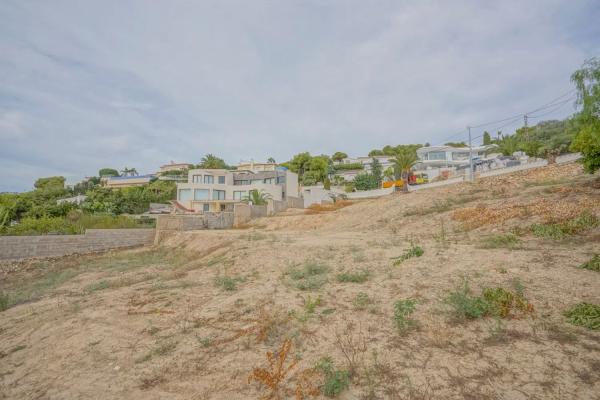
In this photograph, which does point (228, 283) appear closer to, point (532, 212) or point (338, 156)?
point (532, 212)

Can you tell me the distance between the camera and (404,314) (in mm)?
5531

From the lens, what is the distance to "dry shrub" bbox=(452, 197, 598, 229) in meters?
10.9

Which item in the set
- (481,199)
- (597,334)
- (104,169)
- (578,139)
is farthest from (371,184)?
(104,169)

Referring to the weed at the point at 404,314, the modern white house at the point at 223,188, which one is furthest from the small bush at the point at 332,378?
the modern white house at the point at 223,188

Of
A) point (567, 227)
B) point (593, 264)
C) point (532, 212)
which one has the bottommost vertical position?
point (593, 264)

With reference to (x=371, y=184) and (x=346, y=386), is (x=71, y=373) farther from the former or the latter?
(x=371, y=184)

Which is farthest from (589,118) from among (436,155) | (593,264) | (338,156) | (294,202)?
(338,156)

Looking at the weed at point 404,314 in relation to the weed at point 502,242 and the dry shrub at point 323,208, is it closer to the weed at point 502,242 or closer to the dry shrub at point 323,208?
the weed at point 502,242

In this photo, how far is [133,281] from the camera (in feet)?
32.9

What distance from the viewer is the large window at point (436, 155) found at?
62469 millimetres

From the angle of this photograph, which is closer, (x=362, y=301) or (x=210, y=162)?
(x=362, y=301)

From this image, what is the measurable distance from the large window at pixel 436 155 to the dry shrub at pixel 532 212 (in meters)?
52.3

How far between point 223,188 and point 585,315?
47143 millimetres

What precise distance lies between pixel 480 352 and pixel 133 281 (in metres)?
9.62
